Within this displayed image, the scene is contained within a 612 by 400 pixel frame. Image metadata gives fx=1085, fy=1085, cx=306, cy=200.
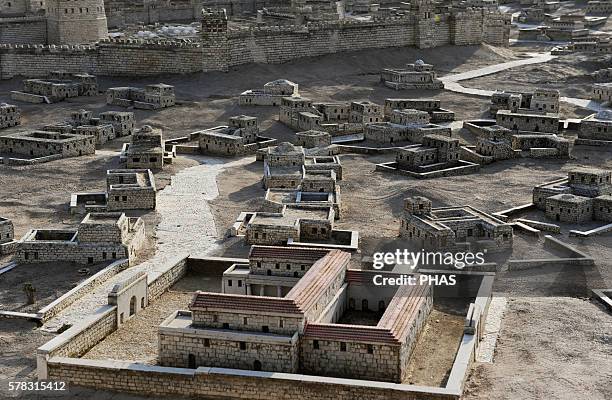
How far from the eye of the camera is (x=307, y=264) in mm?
30203

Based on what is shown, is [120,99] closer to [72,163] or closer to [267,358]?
[72,163]

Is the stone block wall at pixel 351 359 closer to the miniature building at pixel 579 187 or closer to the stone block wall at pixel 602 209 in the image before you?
the stone block wall at pixel 602 209

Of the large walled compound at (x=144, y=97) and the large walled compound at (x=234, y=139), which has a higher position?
the large walled compound at (x=144, y=97)

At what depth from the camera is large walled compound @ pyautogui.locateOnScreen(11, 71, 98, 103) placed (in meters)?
59.8

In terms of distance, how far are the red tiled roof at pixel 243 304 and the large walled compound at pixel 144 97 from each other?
33.3 meters

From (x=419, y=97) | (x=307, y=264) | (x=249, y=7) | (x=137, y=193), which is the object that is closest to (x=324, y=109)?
(x=419, y=97)

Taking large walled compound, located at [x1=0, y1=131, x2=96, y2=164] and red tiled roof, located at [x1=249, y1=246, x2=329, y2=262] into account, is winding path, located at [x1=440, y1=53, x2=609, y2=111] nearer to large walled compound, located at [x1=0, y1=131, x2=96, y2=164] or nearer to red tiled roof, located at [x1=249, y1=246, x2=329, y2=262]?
large walled compound, located at [x1=0, y1=131, x2=96, y2=164]

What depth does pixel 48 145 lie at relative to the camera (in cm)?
4872

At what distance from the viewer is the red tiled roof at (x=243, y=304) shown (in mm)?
25766

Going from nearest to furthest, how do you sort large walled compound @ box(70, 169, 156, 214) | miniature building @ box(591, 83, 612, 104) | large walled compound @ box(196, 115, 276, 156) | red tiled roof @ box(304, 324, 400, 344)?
red tiled roof @ box(304, 324, 400, 344) < large walled compound @ box(70, 169, 156, 214) < large walled compound @ box(196, 115, 276, 156) < miniature building @ box(591, 83, 612, 104)

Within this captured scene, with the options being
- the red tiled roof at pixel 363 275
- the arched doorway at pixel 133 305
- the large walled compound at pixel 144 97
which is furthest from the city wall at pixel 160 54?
the red tiled roof at pixel 363 275

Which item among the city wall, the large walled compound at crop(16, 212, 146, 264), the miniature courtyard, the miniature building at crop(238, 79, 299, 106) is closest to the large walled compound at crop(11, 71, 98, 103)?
the miniature courtyard

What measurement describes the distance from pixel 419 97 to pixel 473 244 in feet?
90.6

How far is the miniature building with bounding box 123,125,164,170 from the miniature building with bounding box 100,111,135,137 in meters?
5.11
